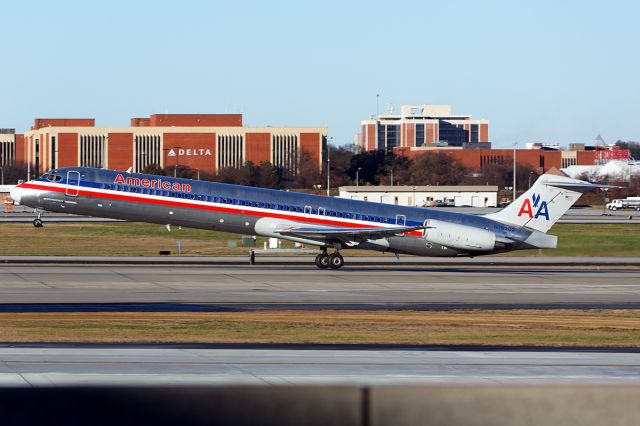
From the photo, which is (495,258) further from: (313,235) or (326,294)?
(326,294)

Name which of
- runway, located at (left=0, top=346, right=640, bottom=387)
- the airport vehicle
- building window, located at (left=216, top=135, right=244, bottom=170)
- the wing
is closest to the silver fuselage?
the wing

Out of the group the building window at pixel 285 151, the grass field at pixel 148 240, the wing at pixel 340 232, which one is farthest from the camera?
the building window at pixel 285 151

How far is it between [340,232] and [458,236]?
592 centimetres

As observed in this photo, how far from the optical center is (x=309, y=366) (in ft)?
68.8

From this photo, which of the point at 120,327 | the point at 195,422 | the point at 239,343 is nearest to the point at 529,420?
the point at 195,422

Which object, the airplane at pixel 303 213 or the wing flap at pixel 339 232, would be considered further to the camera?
the wing flap at pixel 339 232

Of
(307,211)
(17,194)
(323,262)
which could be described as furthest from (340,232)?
(17,194)

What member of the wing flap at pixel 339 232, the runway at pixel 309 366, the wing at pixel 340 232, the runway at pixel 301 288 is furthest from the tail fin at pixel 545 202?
the runway at pixel 309 366

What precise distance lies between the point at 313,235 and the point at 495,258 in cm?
1823

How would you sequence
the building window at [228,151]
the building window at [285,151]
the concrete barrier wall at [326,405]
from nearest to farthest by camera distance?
1. the concrete barrier wall at [326,405]
2. the building window at [285,151]
3. the building window at [228,151]

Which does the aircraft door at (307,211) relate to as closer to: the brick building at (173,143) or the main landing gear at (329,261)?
the main landing gear at (329,261)

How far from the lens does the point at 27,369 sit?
19391 mm

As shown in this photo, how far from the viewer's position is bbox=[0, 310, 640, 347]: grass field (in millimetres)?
26469

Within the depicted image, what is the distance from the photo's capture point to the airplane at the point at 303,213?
1930 inches
